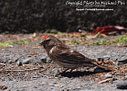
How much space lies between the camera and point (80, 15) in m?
8.61

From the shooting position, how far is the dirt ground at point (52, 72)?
3.96 m

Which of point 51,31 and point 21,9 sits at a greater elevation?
point 21,9

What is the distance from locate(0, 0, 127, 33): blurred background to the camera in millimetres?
8578

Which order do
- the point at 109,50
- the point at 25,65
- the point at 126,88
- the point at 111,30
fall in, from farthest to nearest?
1. the point at 111,30
2. the point at 109,50
3. the point at 25,65
4. the point at 126,88

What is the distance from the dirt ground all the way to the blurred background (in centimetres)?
194

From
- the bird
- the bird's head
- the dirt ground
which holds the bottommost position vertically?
the dirt ground

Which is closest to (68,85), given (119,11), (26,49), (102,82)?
(102,82)

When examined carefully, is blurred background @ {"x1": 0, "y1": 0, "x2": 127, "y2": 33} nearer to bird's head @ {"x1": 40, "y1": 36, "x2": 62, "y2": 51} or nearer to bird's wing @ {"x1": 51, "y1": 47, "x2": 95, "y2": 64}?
bird's head @ {"x1": 40, "y1": 36, "x2": 62, "y2": 51}

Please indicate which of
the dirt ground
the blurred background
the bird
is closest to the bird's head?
the bird

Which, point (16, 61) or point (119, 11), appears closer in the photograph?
point (16, 61)

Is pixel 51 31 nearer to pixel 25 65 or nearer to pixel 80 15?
pixel 80 15

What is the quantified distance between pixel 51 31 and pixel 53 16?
0.42 m

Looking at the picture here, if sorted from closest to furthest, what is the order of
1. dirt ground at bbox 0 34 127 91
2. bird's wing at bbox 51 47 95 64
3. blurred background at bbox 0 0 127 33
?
dirt ground at bbox 0 34 127 91 < bird's wing at bbox 51 47 95 64 < blurred background at bbox 0 0 127 33

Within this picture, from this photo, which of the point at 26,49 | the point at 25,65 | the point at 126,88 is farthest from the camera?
the point at 26,49
